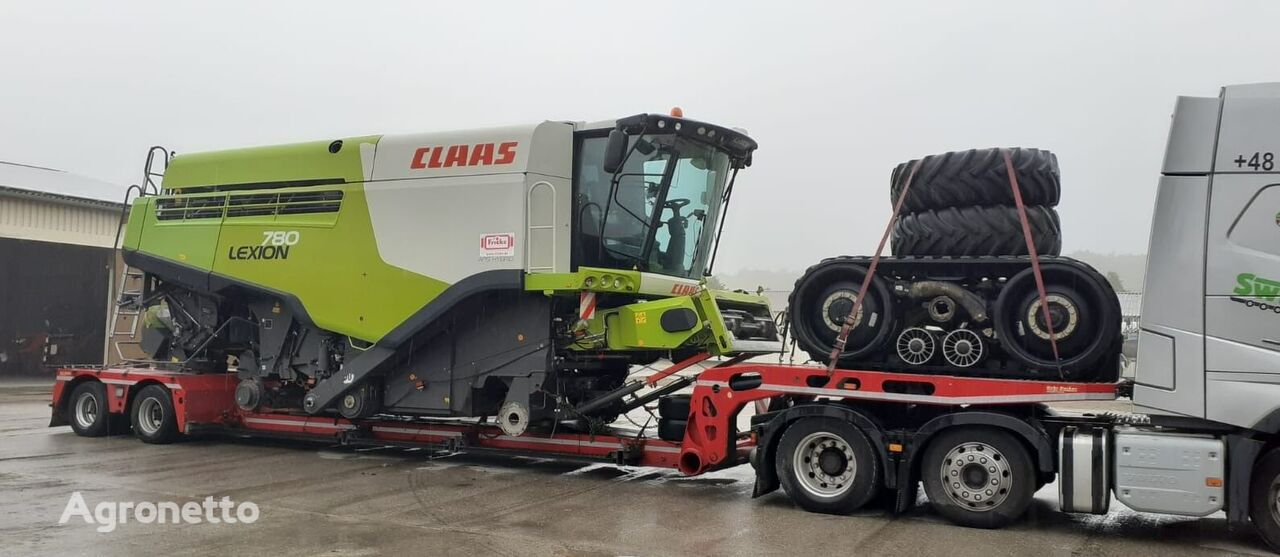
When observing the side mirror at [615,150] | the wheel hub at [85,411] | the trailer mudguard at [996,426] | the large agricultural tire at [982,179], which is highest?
the side mirror at [615,150]

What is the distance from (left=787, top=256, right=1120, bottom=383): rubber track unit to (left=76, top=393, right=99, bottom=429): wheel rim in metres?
10.1

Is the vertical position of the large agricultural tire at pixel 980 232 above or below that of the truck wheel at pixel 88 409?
above

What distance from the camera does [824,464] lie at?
328 inches

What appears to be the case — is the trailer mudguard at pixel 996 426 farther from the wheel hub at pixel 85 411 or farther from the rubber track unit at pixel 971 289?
the wheel hub at pixel 85 411

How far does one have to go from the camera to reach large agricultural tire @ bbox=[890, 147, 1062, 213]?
7.93 m

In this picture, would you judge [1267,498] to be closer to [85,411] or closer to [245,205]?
[245,205]

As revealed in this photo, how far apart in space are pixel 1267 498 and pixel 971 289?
250cm

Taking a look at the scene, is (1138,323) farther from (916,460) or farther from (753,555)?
(753,555)

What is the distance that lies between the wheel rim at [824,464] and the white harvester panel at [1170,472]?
204cm

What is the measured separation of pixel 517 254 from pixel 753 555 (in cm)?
450

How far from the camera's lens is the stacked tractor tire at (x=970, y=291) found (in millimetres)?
7516

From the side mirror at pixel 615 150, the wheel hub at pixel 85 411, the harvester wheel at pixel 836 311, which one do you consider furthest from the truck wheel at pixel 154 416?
the harvester wheel at pixel 836 311

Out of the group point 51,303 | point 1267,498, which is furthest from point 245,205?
point 51,303

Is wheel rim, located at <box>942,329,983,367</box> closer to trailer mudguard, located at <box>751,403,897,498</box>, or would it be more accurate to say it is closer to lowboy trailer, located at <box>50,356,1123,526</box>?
lowboy trailer, located at <box>50,356,1123,526</box>
